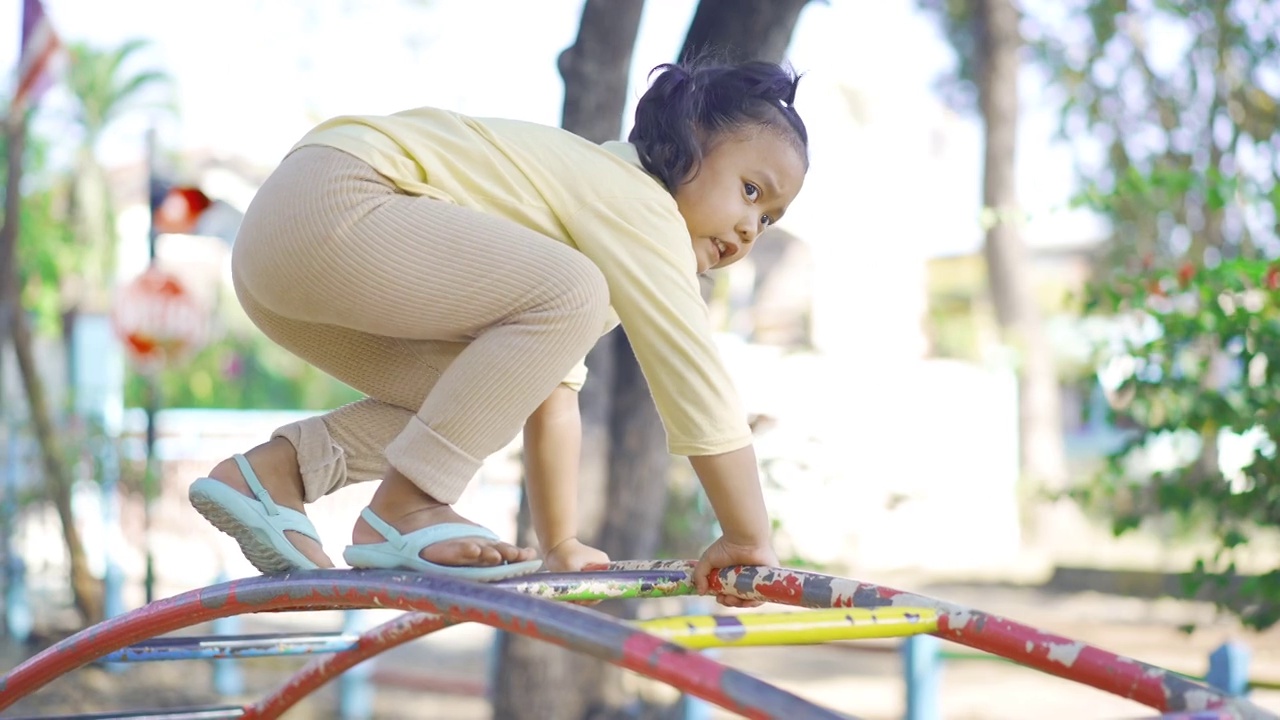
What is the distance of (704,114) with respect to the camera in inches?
83.7

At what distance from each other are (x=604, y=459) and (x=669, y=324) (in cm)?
279

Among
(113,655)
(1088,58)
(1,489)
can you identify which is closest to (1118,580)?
(1088,58)

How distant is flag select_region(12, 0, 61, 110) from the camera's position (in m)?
7.78

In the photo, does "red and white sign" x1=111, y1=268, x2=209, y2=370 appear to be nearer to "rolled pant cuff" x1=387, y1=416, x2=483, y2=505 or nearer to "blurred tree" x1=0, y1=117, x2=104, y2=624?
"blurred tree" x1=0, y1=117, x2=104, y2=624

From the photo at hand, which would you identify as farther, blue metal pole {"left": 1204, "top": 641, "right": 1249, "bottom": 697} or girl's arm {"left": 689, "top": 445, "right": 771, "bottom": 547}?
blue metal pole {"left": 1204, "top": 641, "right": 1249, "bottom": 697}

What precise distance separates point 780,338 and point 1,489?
400 inches

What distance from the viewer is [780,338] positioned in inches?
674

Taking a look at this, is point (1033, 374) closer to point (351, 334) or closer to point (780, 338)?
point (780, 338)

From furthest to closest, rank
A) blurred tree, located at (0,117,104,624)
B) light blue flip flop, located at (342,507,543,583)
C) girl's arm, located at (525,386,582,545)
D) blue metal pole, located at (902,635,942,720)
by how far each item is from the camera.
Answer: blurred tree, located at (0,117,104,624) → blue metal pole, located at (902,635,942,720) → girl's arm, located at (525,386,582,545) → light blue flip flop, located at (342,507,543,583)

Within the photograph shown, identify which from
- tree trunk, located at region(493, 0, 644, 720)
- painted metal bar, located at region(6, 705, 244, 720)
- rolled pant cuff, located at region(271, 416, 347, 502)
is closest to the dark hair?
rolled pant cuff, located at region(271, 416, 347, 502)

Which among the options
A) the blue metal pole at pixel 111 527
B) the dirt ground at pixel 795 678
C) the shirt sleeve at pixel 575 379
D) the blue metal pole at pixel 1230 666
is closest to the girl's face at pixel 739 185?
the shirt sleeve at pixel 575 379

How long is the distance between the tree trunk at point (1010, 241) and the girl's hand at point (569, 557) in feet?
38.2

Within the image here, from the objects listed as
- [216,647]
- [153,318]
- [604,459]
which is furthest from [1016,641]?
[153,318]

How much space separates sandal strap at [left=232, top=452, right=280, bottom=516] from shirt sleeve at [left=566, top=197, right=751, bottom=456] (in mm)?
550
